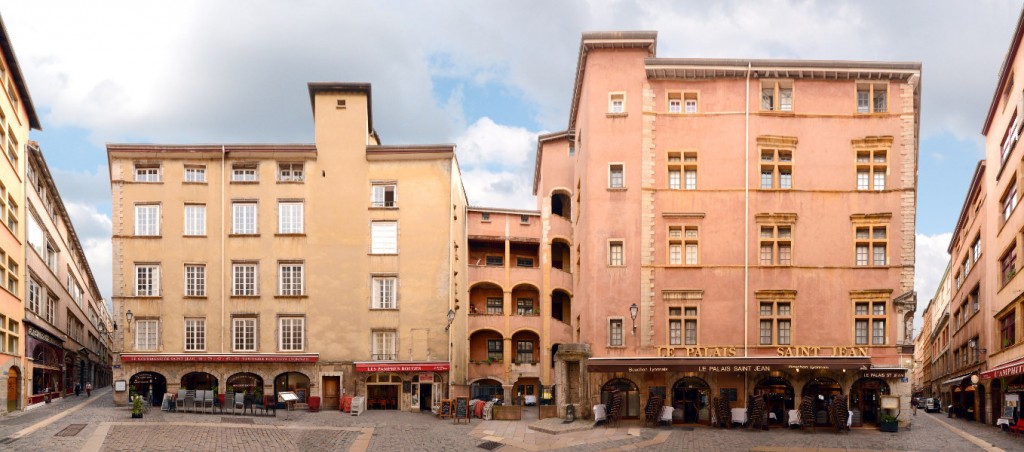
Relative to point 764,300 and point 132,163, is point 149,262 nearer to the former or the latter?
point 132,163

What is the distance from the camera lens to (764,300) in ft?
120

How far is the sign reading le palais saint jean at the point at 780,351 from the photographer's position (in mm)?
35781

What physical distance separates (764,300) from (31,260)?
38868 millimetres

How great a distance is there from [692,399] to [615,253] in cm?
762

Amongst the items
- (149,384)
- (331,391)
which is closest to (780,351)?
(331,391)

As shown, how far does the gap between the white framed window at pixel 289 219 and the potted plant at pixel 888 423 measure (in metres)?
30.5

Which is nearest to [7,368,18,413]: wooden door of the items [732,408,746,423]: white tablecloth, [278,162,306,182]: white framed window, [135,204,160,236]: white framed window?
[135,204,160,236]: white framed window

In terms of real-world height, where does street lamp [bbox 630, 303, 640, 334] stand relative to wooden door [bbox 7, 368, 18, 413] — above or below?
above

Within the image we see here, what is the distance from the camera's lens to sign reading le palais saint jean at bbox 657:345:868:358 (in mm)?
35781

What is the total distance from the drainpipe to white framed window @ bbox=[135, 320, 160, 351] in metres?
30.7

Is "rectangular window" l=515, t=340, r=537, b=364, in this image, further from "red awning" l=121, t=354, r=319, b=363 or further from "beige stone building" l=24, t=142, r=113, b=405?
"beige stone building" l=24, t=142, r=113, b=405

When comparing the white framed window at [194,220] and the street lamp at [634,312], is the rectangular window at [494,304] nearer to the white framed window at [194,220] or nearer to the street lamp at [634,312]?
the street lamp at [634,312]

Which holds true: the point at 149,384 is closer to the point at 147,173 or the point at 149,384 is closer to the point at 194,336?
the point at 194,336

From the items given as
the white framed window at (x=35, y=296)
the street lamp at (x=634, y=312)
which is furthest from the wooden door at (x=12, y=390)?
the street lamp at (x=634, y=312)
